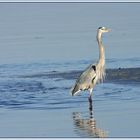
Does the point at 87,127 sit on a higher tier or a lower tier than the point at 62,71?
higher

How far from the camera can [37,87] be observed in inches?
693

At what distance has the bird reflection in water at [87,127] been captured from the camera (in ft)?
38.7

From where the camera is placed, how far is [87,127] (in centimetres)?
1245

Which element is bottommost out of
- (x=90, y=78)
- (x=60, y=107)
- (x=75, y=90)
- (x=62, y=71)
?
(x=62, y=71)

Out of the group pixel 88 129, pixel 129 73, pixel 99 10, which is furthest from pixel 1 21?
pixel 88 129

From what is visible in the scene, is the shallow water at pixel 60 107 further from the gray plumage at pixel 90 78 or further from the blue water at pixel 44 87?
the gray plumage at pixel 90 78

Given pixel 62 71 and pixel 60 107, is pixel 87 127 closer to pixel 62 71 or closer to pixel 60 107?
pixel 60 107

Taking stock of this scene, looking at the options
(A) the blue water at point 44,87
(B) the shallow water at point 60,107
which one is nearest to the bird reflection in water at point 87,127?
(B) the shallow water at point 60,107

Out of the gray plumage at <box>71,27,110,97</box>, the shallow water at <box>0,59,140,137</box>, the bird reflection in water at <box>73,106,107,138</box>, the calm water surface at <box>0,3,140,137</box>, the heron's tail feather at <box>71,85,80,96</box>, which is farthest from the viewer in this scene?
the gray plumage at <box>71,27,110,97</box>

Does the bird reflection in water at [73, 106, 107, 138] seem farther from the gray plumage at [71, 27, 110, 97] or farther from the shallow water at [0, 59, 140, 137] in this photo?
the gray plumage at [71, 27, 110, 97]

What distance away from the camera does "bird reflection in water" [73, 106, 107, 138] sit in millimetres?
11781

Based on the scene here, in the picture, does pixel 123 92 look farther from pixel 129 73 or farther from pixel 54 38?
pixel 54 38

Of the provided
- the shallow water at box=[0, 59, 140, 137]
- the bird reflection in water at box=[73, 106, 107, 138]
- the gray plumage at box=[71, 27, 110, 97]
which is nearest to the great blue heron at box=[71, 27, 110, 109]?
the gray plumage at box=[71, 27, 110, 97]

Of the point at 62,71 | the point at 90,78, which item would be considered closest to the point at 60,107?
the point at 90,78
